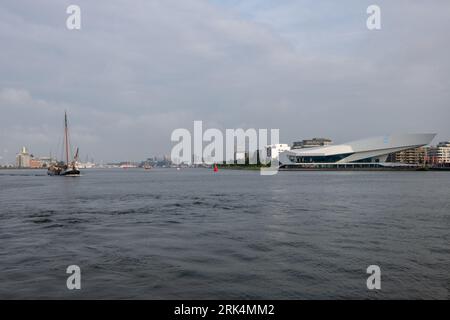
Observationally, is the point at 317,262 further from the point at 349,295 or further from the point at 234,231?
the point at 234,231

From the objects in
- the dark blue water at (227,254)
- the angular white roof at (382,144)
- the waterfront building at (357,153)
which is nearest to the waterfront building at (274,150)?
the waterfront building at (357,153)

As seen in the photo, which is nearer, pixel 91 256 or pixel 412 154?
pixel 91 256

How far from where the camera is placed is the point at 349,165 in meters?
153

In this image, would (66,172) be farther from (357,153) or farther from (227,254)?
(357,153)

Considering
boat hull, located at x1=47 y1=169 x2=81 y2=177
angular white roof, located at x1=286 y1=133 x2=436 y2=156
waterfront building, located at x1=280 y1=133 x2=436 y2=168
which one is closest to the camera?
boat hull, located at x1=47 y1=169 x2=81 y2=177

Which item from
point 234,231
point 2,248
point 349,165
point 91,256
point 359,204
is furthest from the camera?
point 349,165

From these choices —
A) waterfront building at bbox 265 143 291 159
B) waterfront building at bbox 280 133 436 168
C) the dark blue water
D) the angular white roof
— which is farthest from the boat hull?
waterfront building at bbox 265 143 291 159

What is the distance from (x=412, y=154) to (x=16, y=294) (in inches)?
8411

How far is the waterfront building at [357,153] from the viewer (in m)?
145

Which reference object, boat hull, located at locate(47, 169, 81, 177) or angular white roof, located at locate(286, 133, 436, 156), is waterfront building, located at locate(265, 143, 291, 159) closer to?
angular white roof, located at locate(286, 133, 436, 156)

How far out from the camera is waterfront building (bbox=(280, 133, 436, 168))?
144750 millimetres
